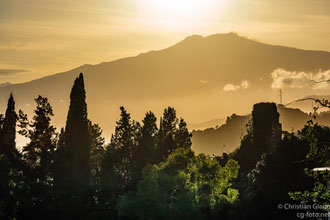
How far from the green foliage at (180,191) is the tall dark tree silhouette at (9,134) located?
75.1ft

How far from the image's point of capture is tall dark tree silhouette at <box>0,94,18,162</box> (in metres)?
75.2

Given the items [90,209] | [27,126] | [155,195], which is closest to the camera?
[155,195]

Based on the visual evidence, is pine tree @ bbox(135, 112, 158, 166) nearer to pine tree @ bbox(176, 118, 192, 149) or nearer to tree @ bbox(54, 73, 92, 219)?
pine tree @ bbox(176, 118, 192, 149)

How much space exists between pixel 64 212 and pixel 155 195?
15935 mm

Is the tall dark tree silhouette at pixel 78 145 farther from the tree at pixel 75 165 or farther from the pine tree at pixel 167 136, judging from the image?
the pine tree at pixel 167 136

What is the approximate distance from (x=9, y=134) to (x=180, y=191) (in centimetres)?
2941

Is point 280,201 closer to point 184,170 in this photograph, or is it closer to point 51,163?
point 184,170

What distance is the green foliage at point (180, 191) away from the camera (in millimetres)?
52281

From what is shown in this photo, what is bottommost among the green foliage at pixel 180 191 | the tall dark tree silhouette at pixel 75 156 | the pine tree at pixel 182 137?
the green foliage at pixel 180 191

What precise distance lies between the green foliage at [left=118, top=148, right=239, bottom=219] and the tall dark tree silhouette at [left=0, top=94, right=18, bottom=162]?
→ 22.9 meters

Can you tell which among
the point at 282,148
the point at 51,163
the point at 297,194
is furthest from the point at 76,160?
the point at 297,194

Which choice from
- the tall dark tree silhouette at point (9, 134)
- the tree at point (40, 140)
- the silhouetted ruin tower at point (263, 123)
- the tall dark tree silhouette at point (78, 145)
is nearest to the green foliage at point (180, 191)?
the tall dark tree silhouette at point (78, 145)

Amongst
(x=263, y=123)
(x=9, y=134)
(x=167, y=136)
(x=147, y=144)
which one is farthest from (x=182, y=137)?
(x=9, y=134)

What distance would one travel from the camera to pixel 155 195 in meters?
54.3
